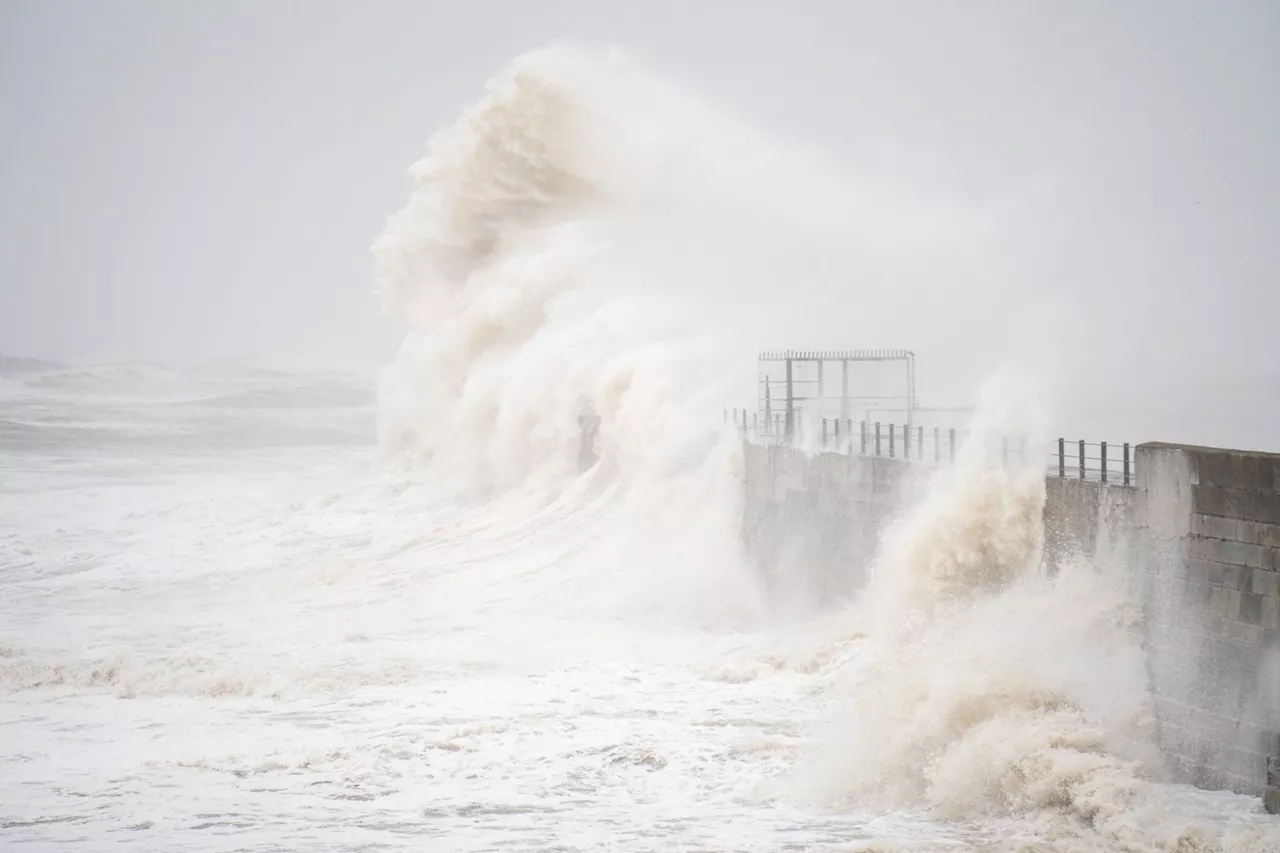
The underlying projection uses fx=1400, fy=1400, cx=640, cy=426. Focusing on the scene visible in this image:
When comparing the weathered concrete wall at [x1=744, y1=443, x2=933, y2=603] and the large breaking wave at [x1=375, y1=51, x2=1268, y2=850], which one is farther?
the weathered concrete wall at [x1=744, y1=443, x2=933, y2=603]

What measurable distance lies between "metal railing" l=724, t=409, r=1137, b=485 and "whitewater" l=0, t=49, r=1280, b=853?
0.36m

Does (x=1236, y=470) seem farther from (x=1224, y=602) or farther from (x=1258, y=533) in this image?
(x=1224, y=602)

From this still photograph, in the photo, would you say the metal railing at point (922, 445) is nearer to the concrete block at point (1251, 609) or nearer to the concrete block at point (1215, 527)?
the concrete block at point (1215, 527)

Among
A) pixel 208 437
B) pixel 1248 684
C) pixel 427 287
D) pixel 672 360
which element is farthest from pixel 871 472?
pixel 208 437

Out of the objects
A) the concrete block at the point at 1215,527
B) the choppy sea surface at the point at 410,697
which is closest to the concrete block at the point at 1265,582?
the concrete block at the point at 1215,527

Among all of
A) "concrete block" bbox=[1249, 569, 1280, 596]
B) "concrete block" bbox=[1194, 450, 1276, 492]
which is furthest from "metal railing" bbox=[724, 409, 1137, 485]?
"concrete block" bbox=[1249, 569, 1280, 596]

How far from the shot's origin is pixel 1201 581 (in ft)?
35.1

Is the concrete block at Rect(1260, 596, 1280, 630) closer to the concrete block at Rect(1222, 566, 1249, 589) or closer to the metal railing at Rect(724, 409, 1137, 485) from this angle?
the concrete block at Rect(1222, 566, 1249, 589)

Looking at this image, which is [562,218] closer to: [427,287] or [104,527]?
[427,287]

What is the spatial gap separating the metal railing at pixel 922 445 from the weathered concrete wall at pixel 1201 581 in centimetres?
36

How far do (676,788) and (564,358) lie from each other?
21.4m

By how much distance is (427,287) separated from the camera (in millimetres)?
42531

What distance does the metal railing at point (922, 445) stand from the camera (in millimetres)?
13398

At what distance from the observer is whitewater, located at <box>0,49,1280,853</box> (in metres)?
10.8
